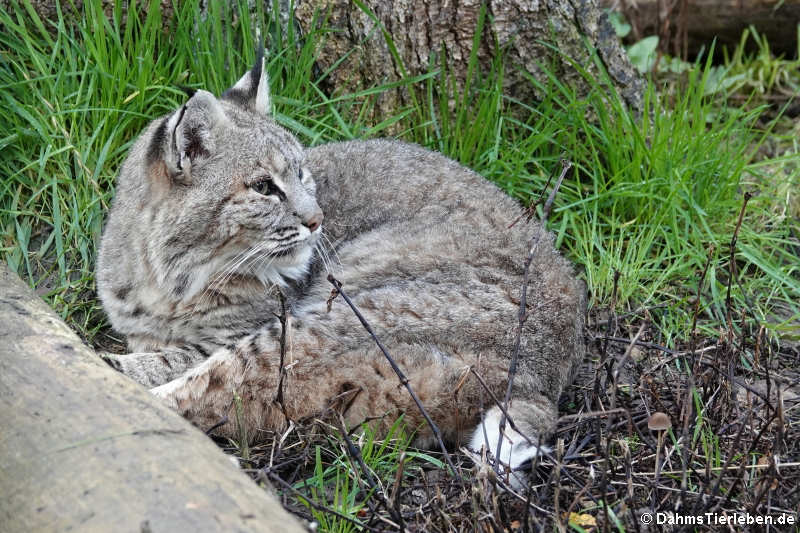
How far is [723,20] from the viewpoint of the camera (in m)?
6.75

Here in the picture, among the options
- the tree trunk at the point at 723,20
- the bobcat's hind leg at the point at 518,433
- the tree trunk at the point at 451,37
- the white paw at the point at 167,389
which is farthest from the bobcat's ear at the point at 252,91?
the tree trunk at the point at 723,20

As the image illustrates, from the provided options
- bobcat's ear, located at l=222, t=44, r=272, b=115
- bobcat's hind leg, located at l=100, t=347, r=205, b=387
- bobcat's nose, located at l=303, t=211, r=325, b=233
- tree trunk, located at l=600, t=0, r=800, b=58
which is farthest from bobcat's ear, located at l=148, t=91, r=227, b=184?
tree trunk, located at l=600, t=0, r=800, b=58

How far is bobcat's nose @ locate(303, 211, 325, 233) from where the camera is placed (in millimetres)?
3557

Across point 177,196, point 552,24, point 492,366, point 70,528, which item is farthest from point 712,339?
point 70,528

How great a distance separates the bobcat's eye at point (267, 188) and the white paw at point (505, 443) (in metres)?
1.27

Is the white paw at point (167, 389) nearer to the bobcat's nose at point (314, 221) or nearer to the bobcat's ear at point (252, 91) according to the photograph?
the bobcat's nose at point (314, 221)

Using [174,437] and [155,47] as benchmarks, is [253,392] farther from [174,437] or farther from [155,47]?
[155,47]

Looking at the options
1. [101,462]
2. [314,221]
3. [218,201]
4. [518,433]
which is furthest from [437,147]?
[101,462]

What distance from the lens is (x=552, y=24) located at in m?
4.79

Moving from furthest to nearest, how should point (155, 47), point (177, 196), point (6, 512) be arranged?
point (155, 47) < point (177, 196) < point (6, 512)

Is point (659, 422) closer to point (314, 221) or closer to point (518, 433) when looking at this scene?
point (518, 433)

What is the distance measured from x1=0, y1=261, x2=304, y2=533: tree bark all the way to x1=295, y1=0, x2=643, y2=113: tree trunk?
2.73 m

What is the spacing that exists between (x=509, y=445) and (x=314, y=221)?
1.25 metres

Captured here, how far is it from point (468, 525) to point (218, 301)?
1525 millimetres
